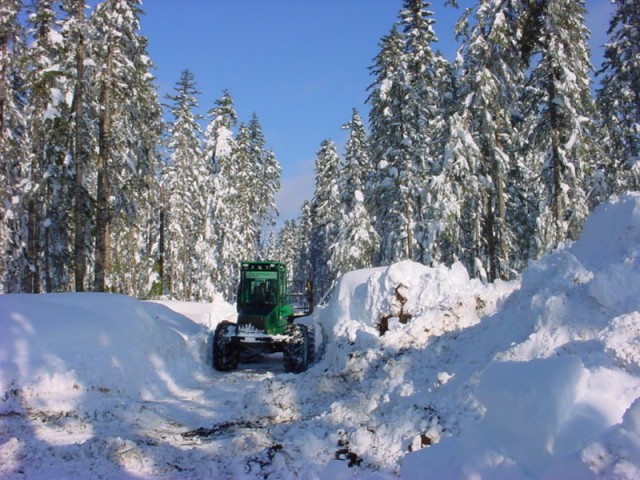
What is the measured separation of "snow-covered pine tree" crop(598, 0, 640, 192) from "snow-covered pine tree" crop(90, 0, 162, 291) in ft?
65.0

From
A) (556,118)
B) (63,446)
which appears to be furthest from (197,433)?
(556,118)

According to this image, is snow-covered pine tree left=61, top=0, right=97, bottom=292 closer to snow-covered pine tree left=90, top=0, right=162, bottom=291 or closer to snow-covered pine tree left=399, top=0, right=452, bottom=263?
snow-covered pine tree left=90, top=0, right=162, bottom=291

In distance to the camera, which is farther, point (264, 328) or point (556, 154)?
point (556, 154)

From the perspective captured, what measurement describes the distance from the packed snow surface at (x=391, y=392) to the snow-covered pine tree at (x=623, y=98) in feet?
50.2

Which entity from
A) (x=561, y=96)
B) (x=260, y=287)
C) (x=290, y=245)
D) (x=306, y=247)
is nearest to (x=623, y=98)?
(x=561, y=96)

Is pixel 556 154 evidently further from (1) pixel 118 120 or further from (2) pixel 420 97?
(1) pixel 118 120

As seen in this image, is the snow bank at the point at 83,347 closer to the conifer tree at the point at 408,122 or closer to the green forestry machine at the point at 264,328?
the green forestry machine at the point at 264,328

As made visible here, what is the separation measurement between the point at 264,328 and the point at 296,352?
1287 mm

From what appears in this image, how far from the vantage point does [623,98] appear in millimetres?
25141

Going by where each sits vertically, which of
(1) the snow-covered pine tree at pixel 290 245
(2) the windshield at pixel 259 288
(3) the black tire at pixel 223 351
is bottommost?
(3) the black tire at pixel 223 351

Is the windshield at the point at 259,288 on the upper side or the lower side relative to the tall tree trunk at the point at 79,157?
lower

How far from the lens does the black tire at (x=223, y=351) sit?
48.0 feet

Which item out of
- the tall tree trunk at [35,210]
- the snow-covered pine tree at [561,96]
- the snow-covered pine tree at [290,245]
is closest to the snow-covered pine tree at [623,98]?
the snow-covered pine tree at [561,96]

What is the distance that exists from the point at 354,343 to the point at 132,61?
1634 centimetres
